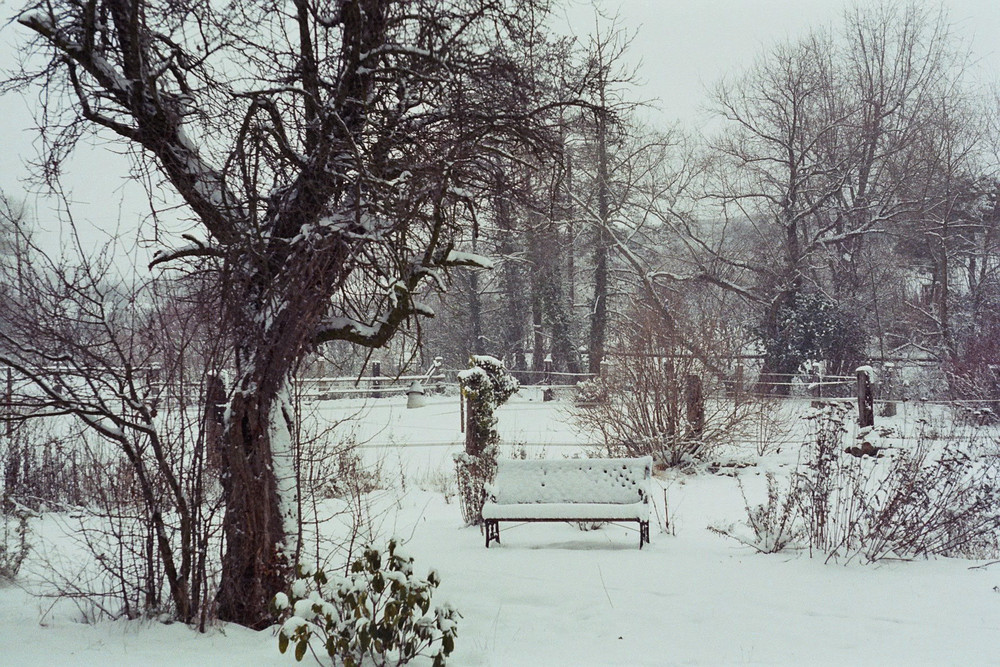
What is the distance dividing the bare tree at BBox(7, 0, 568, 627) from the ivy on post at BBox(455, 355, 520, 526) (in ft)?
12.0

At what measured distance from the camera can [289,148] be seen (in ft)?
13.8

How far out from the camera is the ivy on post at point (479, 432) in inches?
329

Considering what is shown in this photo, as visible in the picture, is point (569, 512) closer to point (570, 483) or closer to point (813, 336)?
point (570, 483)

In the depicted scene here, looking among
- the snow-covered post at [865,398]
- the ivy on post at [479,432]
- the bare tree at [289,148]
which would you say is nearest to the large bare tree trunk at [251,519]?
the bare tree at [289,148]

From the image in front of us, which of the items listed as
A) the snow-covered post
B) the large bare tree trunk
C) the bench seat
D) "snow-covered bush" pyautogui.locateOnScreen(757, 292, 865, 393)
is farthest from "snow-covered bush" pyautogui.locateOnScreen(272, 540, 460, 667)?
"snow-covered bush" pyautogui.locateOnScreen(757, 292, 865, 393)

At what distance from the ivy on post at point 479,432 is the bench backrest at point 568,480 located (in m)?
0.73

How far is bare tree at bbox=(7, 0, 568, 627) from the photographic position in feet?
14.1

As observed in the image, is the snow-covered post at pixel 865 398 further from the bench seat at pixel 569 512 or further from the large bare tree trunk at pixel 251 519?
the large bare tree trunk at pixel 251 519

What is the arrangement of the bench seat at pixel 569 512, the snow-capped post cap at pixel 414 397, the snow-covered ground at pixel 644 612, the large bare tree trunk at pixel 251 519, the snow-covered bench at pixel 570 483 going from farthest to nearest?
the snow-capped post cap at pixel 414 397 → the snow-covered bench at pixel 570 483 → the bench seat at pixel 569 512 → the large bare tree trunk at pixel 251 519 → the snow-covered ground at pixel 644 612

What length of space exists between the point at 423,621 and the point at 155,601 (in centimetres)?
198

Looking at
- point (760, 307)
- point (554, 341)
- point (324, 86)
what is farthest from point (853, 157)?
point (324, 86)

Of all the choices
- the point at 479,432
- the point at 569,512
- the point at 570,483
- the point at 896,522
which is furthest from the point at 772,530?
the point at 479,432

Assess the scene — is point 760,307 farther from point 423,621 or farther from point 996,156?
point 423,621

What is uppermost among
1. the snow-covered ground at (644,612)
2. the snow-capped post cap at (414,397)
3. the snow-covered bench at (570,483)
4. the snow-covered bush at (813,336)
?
the snow-covered bush at (813,336)
